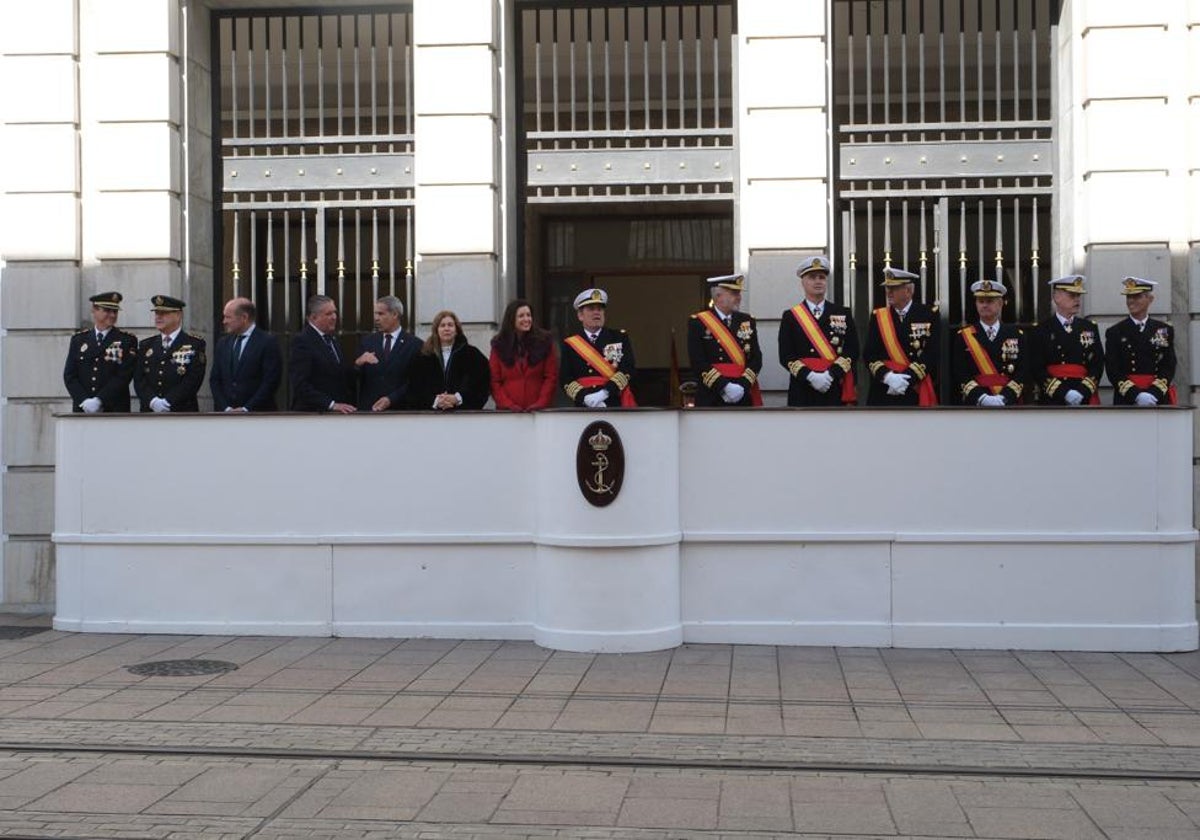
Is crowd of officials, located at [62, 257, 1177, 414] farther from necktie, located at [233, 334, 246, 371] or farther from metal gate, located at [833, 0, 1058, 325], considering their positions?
metal gate, located at [833, 0, 1058, 325]

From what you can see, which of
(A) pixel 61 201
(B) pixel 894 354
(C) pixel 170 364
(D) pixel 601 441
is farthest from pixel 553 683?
(A) pixel 61 201

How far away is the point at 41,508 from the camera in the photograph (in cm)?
1288

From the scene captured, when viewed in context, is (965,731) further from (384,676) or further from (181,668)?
(181,668)

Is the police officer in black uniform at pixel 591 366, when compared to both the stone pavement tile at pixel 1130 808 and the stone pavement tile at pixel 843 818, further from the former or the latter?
the stone pavement tile at pixel 1130 808

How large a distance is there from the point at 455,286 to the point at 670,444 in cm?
340

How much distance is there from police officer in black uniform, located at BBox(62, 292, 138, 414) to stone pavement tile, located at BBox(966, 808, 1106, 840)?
308 inches

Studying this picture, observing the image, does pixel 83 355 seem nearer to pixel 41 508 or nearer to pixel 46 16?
pixel 41 508

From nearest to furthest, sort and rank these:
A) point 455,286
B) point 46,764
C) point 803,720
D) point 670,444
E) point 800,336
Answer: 1. point 46,764
2. point 803,720
3. point 670,444
4. point 800,336
5. point 455,286

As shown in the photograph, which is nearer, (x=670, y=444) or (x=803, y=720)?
(x=803, y=720)

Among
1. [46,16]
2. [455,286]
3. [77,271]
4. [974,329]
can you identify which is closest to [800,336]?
[974,329]

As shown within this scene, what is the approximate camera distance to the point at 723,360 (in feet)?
36.1

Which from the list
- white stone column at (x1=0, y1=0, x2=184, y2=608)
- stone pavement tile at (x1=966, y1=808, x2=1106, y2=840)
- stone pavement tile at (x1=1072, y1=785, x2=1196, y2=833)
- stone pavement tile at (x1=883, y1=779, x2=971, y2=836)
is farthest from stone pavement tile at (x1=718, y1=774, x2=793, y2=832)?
white stone column at (x1=0, y1=0, x2=184, y2=608)

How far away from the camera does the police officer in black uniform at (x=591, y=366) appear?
10914 mm

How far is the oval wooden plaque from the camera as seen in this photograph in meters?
9.80
